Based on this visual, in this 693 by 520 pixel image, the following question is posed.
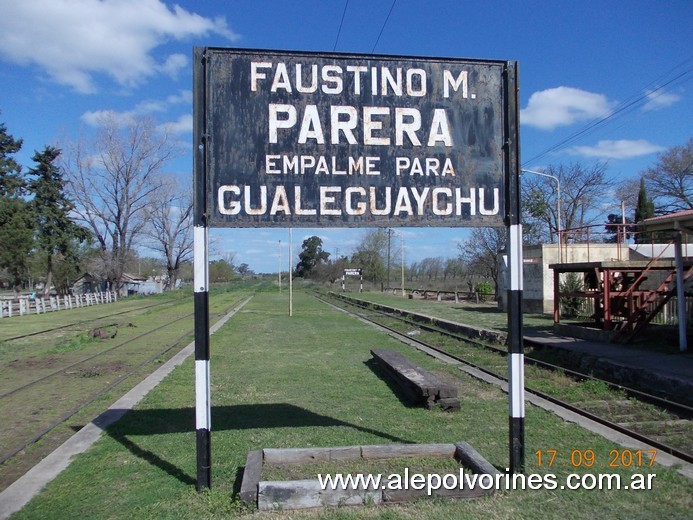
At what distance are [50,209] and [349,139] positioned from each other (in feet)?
184

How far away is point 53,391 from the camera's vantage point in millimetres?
10914

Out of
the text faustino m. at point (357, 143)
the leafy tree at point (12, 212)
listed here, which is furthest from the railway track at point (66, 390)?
the leafy tree at point (12, 212)

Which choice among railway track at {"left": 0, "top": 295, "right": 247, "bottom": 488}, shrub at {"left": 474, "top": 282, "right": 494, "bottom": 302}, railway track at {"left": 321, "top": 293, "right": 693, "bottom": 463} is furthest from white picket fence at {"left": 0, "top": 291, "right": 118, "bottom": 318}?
shrub at {"left": 474, "top": 282, "right": 494, "bottom": 302}

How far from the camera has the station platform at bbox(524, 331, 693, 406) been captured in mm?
10125

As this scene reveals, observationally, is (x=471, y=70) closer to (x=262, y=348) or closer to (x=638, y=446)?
(x=638, y=446)

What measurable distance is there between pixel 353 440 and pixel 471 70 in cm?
416

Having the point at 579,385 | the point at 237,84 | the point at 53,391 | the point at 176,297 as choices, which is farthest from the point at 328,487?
the point at 176,297

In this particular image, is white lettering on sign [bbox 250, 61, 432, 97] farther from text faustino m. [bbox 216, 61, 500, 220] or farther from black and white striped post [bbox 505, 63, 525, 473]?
black and white striped post [bbox 505, 63, 525, 473]

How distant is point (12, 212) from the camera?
39438 millimetres

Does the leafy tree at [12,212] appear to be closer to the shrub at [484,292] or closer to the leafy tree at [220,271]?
the shrub at [484,292]

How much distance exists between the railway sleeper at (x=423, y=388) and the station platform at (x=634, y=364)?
406 centimetres

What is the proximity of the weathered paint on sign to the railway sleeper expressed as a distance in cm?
356

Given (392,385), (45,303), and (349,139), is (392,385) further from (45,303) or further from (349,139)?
(45,303)

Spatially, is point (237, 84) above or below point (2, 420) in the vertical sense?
above
